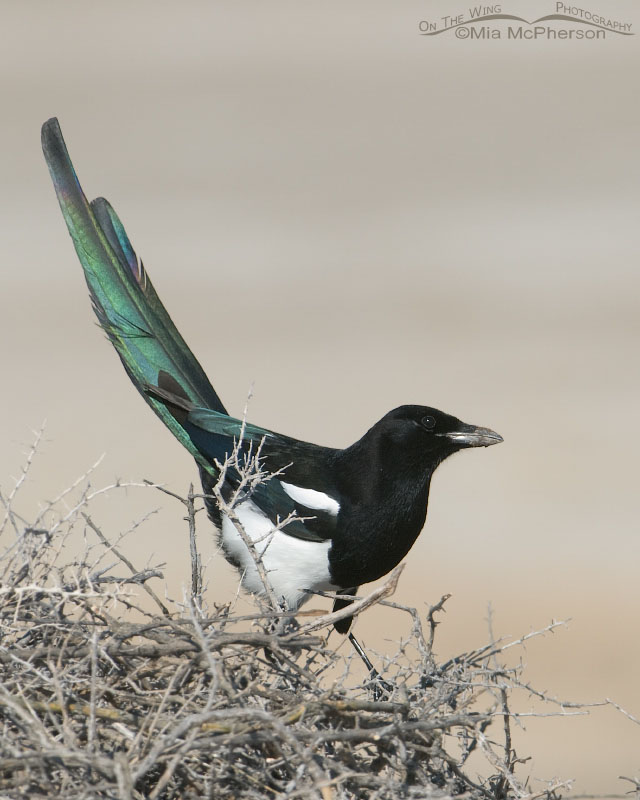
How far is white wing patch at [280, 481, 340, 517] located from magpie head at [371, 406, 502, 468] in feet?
0.75

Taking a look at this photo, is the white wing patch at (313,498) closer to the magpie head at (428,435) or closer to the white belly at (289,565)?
the white belly at (289,565)

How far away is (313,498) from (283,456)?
19 cm

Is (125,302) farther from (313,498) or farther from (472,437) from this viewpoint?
(472,437)

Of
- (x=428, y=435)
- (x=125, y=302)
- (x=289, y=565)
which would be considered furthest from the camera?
(x=125, y=302)

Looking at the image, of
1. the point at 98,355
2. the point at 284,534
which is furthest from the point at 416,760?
the point at 98,355

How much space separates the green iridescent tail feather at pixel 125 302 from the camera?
412cm

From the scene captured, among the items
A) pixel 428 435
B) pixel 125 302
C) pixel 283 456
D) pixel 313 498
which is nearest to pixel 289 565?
pixel 313 498

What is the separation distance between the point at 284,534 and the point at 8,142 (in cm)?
1457

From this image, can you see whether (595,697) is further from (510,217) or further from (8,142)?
(8,142)

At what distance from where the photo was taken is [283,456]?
151 inches

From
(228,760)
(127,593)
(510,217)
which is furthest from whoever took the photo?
(510,217)

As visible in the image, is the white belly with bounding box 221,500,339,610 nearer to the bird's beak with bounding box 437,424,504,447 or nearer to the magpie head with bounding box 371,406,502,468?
the magpie head with bounding box 371,406,502,468

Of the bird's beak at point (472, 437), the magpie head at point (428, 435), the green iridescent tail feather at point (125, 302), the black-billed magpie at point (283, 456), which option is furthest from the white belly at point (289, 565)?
the green iridescent tail feather at point (125, 302)

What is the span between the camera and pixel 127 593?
245 centimetres
